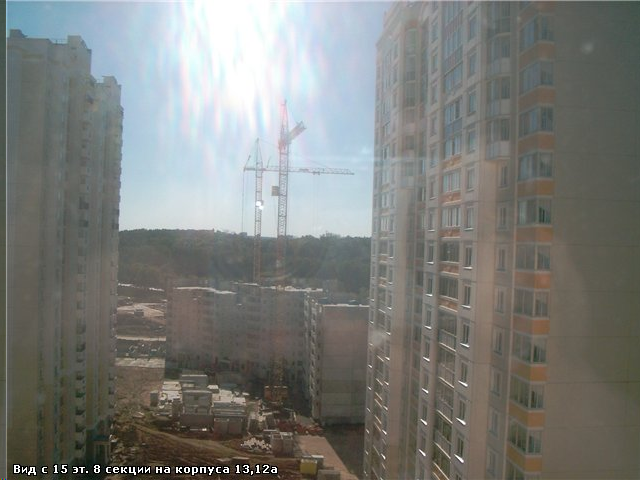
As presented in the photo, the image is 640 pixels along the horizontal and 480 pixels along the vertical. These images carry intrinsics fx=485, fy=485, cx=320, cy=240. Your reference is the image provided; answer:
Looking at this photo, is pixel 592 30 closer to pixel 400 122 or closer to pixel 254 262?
pixel 400 122

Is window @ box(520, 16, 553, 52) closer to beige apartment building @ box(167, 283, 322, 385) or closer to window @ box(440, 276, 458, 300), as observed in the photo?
window @ box(440, 276, 458, 300)

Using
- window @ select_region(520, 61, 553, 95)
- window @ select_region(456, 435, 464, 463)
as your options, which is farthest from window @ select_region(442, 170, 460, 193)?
window @ select_region(456, 435, 464, 463)

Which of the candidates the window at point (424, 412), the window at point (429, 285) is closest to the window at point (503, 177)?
the window at point (429, 285)

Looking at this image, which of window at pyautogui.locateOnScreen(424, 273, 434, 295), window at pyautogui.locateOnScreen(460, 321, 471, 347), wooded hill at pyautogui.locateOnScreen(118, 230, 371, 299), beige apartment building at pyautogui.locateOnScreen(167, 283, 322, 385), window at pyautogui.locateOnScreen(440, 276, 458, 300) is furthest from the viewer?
beige apartment building at pyautogui.locateOnScreen(167, 283, 322, 385)

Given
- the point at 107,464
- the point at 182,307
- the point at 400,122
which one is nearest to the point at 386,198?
the point at 400,122

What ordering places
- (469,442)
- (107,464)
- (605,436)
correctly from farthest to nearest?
(107,464)
(469,442)
(605,436)

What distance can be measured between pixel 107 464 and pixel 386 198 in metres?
2.76

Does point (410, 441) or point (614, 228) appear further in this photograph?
point (410, 441)

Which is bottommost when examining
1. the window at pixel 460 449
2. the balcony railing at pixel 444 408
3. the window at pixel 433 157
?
the window at pixel 460 449

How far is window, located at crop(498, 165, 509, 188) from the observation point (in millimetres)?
2047

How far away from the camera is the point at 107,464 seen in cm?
352

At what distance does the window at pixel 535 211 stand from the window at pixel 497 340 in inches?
19.0

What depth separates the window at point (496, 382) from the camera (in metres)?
2.12

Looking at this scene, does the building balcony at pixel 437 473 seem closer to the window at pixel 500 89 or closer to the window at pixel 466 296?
the window at pixel 466 296
